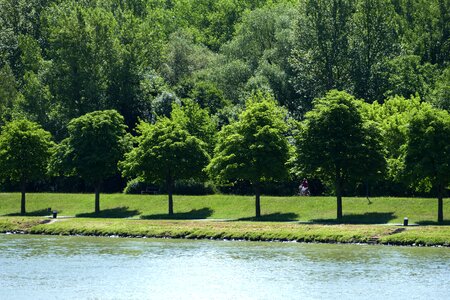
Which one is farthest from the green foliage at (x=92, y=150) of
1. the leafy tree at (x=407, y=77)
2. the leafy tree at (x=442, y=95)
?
the leafy tree at (x=442, y=95)

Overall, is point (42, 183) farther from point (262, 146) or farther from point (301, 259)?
point (301, 259)

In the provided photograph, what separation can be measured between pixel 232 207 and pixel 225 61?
50.2 metres

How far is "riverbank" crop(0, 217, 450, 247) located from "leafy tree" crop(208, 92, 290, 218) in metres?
6.44

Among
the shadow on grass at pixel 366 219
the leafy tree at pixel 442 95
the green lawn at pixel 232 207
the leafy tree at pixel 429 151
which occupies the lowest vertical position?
the shadow on grass at pixel 366 219

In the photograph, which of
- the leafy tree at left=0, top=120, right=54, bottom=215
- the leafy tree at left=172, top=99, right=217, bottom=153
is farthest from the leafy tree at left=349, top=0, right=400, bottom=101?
the leafy tree at left=0, top=120, right=54, bottom=215

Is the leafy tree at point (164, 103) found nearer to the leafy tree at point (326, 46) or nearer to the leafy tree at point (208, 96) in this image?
the leafy tree at point (208, 96)

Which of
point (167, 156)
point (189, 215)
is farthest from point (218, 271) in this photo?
point (167, 156)

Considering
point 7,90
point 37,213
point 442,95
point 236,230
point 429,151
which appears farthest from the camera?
point 7,90

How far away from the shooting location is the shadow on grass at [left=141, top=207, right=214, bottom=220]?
98.1m

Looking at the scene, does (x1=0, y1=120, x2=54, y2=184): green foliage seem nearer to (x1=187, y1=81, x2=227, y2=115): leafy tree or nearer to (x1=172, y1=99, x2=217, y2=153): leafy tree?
(x1=172, y1=99, x2=217, y2=153): leafy tree

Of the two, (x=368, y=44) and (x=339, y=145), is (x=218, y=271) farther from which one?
(x=368, y=44)

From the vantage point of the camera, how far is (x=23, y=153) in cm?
10962

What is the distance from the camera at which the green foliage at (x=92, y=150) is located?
350ft

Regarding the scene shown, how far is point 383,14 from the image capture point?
400 feet
